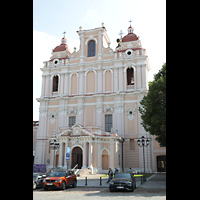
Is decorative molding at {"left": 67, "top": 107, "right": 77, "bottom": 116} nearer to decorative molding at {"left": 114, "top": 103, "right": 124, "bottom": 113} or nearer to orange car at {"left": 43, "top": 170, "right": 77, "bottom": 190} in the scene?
decorative molding at {"left": 114, "top": 103, "right": 124, "bottom": 113}

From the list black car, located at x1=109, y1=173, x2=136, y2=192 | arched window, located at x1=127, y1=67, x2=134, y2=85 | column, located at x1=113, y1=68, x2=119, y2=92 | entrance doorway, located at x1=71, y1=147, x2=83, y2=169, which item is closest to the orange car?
black car, located at x1=109, y1=173, x2=136, y2=192

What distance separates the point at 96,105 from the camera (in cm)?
3991

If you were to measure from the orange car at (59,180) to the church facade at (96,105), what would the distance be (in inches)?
574

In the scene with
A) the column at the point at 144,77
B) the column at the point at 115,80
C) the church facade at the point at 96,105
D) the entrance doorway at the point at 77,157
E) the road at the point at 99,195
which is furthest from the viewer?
the column at the point at 115,80

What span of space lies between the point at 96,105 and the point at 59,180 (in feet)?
77.8

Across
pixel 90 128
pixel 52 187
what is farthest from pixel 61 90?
pixel 52 187

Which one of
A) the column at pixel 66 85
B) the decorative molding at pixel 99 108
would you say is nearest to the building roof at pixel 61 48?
the column at pixel 66 85

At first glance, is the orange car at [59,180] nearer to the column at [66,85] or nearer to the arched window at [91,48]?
the column at [66,85]

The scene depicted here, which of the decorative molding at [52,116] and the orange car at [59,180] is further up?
the decorative molding at [52,116]

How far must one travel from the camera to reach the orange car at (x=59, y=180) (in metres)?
16.7
